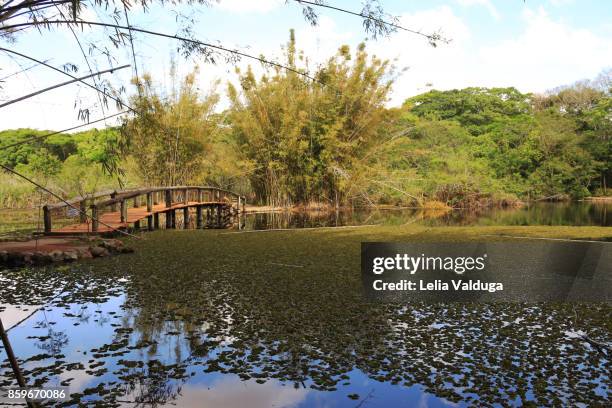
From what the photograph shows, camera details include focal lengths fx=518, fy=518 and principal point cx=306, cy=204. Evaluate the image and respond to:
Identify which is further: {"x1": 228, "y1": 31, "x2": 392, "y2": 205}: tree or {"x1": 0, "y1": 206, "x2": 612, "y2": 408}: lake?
{"x1": 228, "y1": 31, "x2": 392, "y2": 205}: tree

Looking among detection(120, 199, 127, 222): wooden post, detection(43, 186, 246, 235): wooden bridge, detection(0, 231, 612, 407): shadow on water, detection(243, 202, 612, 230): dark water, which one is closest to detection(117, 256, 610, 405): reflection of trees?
detection(0, 231, 612, 407): shadow on water

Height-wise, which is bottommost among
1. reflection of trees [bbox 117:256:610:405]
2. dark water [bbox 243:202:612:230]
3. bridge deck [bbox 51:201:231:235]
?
reflection of trees [bbox 117:256:610:405]

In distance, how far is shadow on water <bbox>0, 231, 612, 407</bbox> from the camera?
7.62 feet

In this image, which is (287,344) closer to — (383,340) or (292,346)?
(292,346)

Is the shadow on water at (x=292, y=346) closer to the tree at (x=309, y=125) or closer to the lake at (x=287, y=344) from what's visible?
the lake at (x=287, y=344)

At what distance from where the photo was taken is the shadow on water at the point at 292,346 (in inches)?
91.4

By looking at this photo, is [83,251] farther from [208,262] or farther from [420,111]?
[420,111]

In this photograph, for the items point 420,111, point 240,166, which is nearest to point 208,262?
point 240,166

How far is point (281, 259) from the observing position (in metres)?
5.90

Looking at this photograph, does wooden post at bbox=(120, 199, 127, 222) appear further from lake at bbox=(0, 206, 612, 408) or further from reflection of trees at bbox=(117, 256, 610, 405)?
reflection of trees at bbox=(117, 256, 610, 405)

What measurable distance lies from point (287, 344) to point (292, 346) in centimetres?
5

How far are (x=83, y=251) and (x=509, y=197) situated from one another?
18462mm

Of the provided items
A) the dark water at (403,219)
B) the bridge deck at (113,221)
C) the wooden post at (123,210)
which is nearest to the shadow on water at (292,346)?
the bridge deck at (113,221)

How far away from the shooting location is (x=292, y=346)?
2.91m
